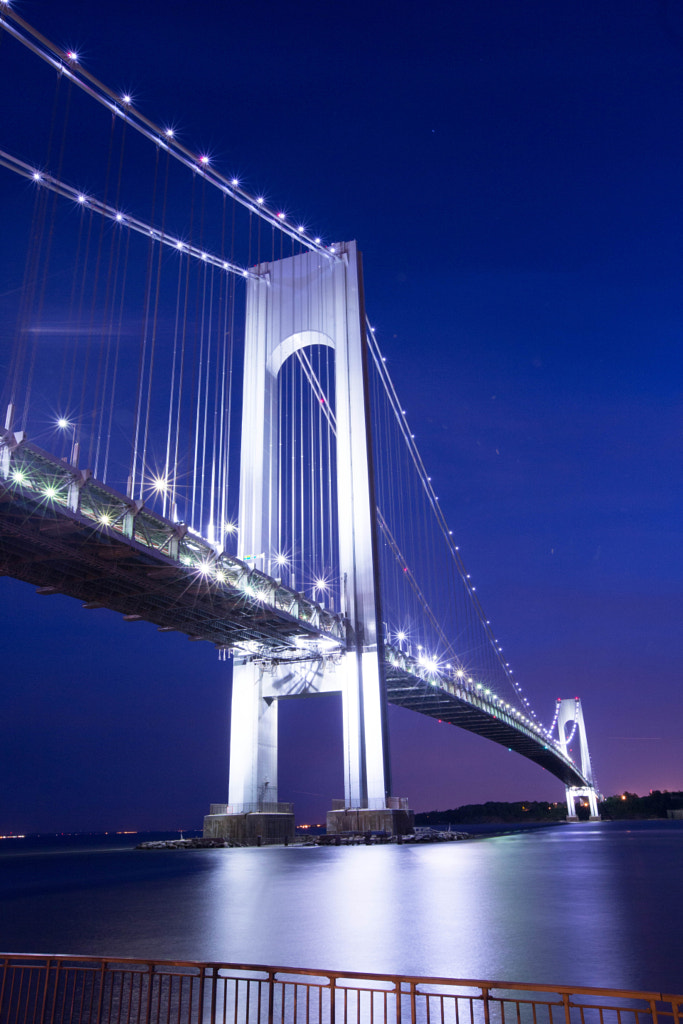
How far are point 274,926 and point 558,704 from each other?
4010 inches

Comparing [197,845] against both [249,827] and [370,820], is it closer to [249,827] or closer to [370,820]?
[249,827]

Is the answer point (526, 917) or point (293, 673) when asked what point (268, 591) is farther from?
point (526, 917)

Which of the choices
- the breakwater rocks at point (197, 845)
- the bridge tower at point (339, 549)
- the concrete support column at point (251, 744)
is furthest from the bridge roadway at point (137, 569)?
the breakwater rocks at point (197, 845)

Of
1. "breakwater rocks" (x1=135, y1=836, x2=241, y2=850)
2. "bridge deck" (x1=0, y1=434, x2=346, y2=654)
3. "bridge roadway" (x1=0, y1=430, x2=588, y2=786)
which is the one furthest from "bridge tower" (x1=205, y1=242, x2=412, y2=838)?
"bridge deck" (x1=0, y1=434, x2=346, y2=654)

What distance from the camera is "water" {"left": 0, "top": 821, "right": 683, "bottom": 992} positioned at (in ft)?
22.9

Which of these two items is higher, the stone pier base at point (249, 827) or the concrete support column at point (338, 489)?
the concrete support column at point (338, 489)

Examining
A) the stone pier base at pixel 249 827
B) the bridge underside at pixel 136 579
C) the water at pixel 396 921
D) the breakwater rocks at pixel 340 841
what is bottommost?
the water at pixel 396 921

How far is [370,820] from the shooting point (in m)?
32.2

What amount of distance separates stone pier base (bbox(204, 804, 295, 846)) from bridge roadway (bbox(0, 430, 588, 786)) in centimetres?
652

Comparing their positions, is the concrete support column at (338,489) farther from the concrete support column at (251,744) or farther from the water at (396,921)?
the water at (396,921)

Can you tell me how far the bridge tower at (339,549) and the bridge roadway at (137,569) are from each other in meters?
1.19

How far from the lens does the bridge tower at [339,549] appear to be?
33562mm

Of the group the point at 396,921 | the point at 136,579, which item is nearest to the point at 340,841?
the point at 136,579

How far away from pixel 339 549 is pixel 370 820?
36.9 feet
